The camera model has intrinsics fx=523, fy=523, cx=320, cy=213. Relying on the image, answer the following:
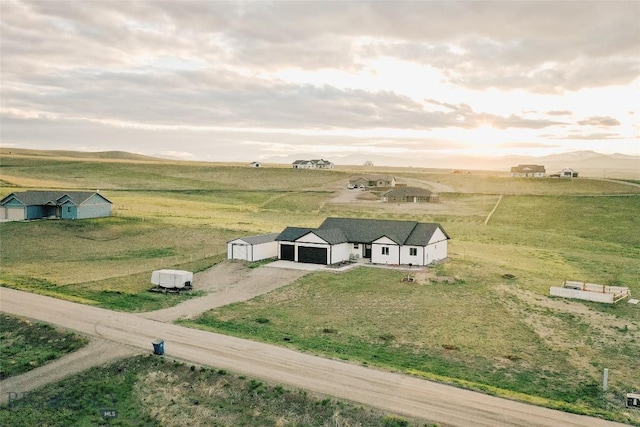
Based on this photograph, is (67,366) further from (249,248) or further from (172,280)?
(249,248)

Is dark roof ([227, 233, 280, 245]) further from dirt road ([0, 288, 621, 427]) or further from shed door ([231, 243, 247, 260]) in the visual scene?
dirt road ([0, 288, 621, 427])

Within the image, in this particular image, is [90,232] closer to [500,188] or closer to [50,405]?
[50,405]

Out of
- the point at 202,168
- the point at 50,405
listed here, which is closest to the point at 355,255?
the point at 50,405

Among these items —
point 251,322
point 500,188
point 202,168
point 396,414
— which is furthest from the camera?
point 202,168

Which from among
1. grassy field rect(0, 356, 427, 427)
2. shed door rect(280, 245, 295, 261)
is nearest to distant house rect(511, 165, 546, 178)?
shed door rect(280, 245, 295, 261)

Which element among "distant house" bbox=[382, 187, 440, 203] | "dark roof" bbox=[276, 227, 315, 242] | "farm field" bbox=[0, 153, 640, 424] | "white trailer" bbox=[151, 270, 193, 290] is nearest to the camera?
"farm field" bbox=[0, 153, 640, 424]

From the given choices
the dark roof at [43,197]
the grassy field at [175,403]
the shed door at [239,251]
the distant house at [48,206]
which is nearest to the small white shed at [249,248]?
the shed door at [239,251]

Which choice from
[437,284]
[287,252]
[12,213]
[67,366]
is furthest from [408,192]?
[67,366]
